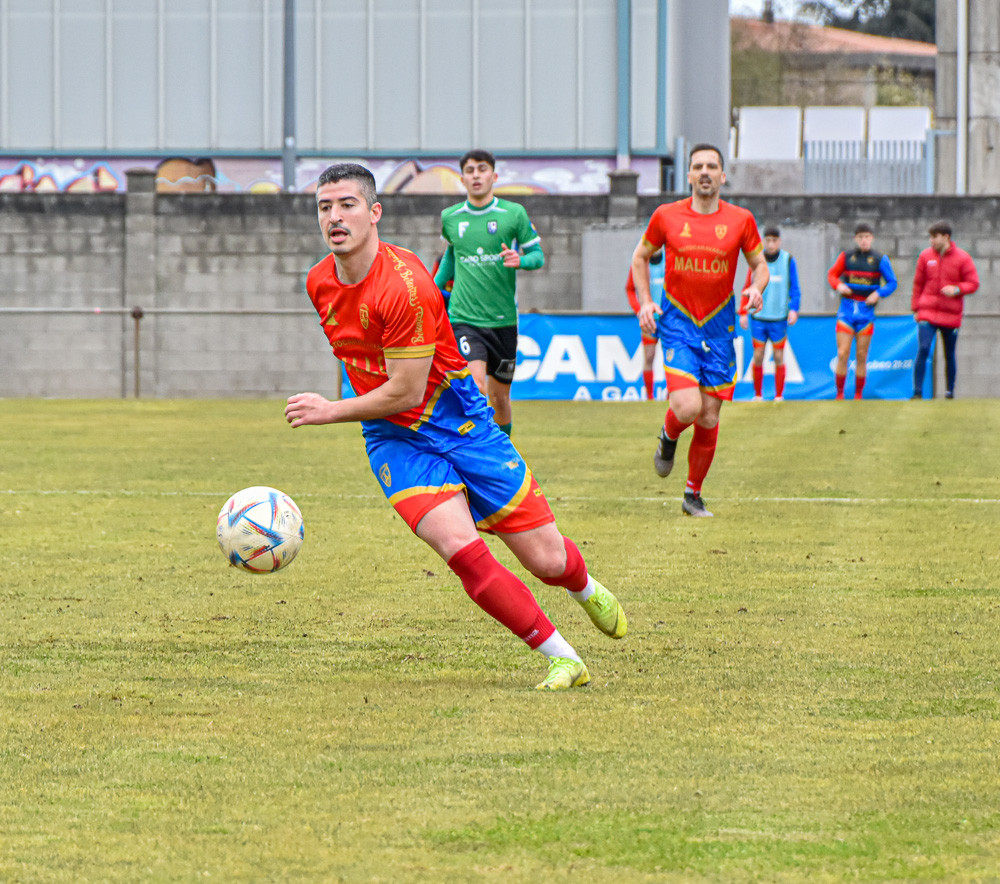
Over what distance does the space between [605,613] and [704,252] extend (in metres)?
4.62

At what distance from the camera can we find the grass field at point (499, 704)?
12.7ft

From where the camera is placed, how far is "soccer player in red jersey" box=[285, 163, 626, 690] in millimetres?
5789

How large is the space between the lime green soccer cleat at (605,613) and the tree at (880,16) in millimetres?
74655

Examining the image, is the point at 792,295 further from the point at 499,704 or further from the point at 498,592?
the point at 499,704

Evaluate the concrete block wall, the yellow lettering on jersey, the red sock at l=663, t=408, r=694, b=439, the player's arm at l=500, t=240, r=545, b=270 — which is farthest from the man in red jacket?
the yellow lettering on jersey

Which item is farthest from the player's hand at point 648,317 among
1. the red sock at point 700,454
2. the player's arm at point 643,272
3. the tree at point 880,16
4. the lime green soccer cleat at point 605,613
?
the tree at point 880,16

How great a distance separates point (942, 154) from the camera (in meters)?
36.2

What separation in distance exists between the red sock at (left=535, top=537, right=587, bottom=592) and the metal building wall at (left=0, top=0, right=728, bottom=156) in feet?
100

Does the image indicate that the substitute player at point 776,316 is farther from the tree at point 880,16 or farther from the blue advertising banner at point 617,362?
the tree at point 880,16

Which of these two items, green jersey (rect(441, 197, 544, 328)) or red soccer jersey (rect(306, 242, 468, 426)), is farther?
green jersey (rect(441, 197, 544, 328))

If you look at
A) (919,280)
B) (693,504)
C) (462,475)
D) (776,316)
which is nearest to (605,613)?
(462,475)

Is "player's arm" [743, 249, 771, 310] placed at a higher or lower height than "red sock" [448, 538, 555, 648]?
higher

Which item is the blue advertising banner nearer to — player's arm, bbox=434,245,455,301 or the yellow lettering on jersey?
player's arm, bbox=434,245,455,301

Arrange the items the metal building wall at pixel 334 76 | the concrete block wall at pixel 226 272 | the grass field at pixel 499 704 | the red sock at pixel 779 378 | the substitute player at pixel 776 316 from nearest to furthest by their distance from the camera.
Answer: the grass field at pixel 499 704 < the substitute player at pixel 776 316 < the red sock at pixel 779 378 < the concrete block wall at pixel 226 272 < the metal building wall at pixel 334 76
